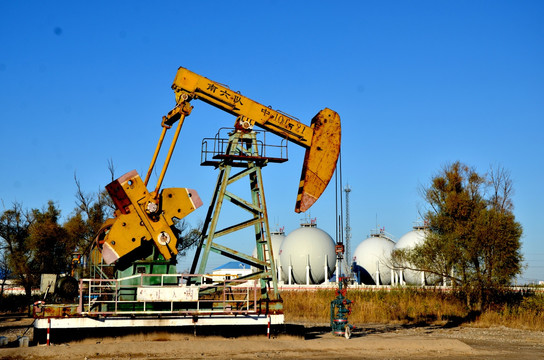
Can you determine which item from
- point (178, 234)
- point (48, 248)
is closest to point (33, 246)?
point (48, 248)

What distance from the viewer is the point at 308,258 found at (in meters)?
39.3

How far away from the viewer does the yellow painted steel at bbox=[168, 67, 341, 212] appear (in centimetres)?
1755

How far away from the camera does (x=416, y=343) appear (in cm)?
1619

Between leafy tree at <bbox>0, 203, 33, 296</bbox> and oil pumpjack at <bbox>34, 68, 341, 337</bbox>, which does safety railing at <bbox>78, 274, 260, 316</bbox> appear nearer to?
oil pumpjack at <bbox>34, 68, 341, 337</bbox>

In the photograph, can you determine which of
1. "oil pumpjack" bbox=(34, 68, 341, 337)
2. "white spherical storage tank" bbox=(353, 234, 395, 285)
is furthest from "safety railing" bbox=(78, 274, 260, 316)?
"white spherical storage tank" bbox=(353, 234, 395, 285)

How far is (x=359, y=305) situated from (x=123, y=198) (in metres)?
14.1

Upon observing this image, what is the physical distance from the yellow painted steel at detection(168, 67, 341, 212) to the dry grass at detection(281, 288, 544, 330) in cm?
878

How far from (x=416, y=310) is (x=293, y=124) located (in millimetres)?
12298

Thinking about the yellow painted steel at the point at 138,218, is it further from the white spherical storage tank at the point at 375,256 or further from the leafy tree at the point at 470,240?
the white spherical storage tank at the point at 375,256

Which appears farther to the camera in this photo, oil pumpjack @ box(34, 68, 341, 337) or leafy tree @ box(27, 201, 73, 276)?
leafy tree @ box(27, 201, 73, 276)

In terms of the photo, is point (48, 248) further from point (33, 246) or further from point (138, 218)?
point (138, 218)

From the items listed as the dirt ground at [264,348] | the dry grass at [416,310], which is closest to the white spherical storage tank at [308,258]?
the dry grass at [416,310]

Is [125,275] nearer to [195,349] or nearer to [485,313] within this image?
[195,349]

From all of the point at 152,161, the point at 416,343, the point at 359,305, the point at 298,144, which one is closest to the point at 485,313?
the point at 359,305
